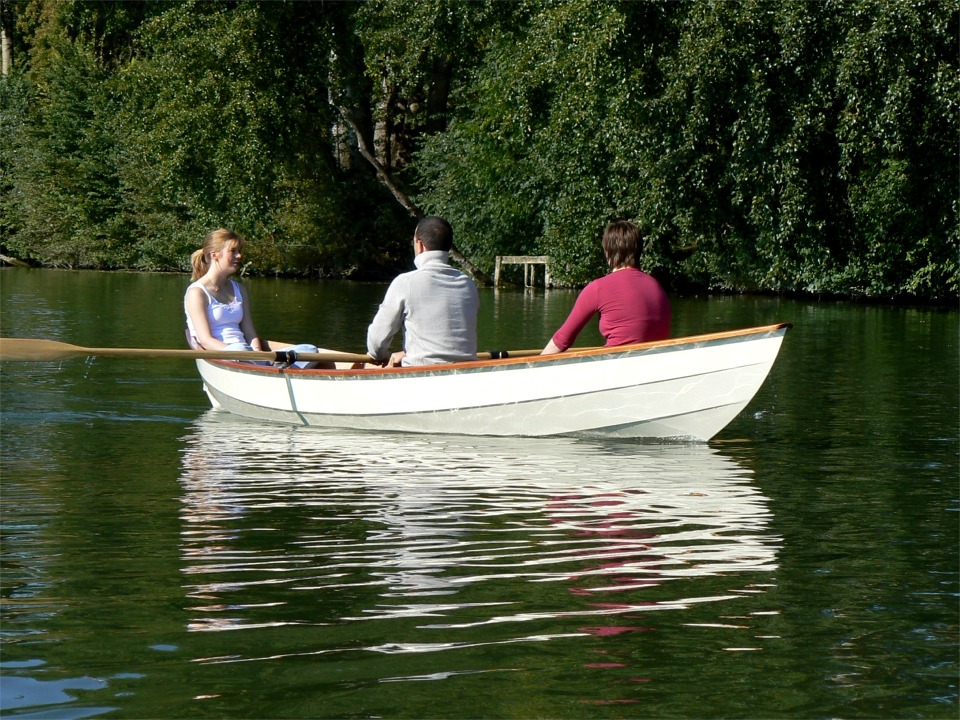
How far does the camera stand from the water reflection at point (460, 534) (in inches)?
187

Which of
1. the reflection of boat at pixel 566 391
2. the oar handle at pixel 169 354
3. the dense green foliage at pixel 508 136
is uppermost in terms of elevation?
the dense green foliage at pixel 508 136

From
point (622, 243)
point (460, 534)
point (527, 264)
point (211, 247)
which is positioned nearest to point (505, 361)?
point (622, 243)

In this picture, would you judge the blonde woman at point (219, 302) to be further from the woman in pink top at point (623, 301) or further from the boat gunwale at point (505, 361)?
the woman in pink top at point (623, 301)

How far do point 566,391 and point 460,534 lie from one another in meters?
3.16

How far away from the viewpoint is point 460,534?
6027 mm

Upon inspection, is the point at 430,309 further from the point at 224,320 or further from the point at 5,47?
the point at 5,47

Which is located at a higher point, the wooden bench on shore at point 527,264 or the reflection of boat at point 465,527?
the wooden bench on shore at point 527,264

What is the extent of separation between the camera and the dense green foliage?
20828mm

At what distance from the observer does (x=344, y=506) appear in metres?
6.81

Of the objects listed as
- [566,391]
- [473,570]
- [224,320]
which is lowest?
[473,570]

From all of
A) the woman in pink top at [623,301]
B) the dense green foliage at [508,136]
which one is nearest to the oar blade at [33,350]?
the woman in pink top at [623,301]

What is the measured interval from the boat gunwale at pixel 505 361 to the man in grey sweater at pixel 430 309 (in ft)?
0.43

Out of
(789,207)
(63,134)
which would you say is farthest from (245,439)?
(63,134)

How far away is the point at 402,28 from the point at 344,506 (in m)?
23.9
